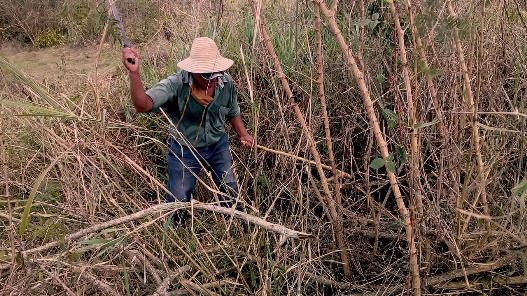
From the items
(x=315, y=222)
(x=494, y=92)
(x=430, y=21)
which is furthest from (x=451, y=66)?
(x=315, y=222)

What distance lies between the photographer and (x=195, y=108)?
2439 mm

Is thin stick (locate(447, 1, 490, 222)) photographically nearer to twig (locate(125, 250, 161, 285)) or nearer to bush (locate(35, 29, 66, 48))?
twig (locate(125, 250, 161, 285))

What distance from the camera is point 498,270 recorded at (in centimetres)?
187

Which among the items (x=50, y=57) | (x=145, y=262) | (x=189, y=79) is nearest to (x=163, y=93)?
(x=189, y=79)

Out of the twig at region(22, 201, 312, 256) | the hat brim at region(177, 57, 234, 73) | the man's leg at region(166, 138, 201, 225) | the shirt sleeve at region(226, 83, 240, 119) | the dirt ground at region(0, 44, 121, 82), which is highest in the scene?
the hat brim at region(177, 57, 234, 73)

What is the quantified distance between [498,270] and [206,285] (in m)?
1.03

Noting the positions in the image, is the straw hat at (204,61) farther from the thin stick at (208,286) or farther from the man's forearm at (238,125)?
the thin stick at (208,286)

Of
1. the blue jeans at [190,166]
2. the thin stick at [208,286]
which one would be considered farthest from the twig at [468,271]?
the blue jeans at [190,166]

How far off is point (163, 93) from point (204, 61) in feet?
0.75

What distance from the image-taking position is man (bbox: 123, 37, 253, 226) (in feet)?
7.60

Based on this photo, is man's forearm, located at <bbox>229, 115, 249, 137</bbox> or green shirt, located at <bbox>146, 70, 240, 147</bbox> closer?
green shirt, located at <bbox>146, 70, 240, 147</bbox>

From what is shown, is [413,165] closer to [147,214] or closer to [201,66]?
[147,214]

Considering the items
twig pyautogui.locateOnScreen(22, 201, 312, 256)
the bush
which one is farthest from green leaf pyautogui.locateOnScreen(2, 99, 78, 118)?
the bush

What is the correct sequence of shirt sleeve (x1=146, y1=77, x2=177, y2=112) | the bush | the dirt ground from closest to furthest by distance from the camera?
1. shirt sleeve (x1=146, y1=77, x2=177, y2=112)
2. the dirt ground
3. the bush
